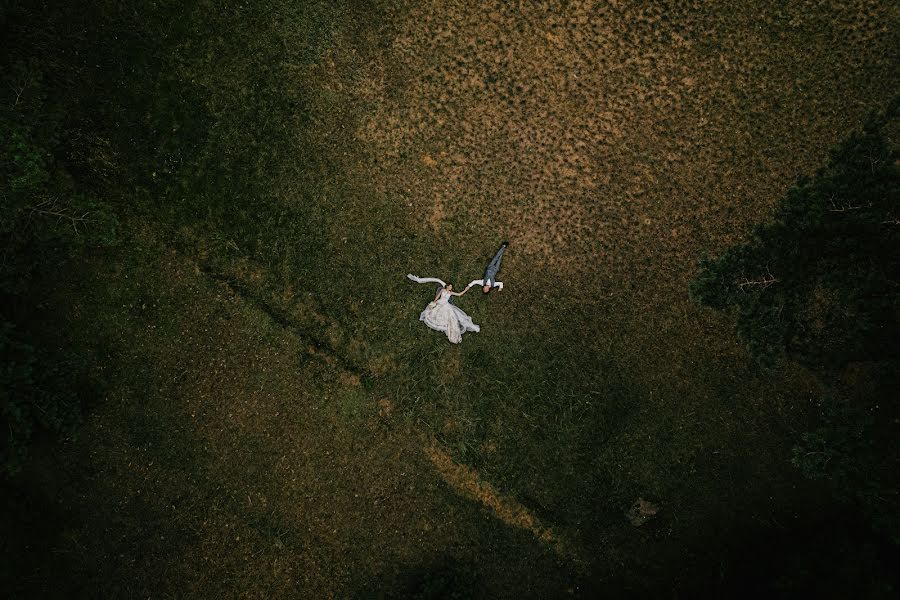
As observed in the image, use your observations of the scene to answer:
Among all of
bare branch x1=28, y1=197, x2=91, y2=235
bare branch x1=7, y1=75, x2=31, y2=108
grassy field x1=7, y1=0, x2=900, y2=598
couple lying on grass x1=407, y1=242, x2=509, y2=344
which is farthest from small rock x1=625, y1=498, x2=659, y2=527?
bare branch x1=7, y1=75, x2=31, y2=108

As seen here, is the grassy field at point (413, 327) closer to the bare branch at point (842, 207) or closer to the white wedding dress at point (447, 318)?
the white wedding dress at point (447, 318)

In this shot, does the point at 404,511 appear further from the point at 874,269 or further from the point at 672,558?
the point at 874,269

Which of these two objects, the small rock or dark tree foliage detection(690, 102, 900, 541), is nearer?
dark tree foliage detection(690, 102, 900, 541)

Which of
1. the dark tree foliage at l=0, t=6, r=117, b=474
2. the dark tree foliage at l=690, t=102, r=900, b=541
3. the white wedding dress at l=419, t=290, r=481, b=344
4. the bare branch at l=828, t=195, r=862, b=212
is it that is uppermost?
the bare branch at l=828, t=195, r=862, b=212

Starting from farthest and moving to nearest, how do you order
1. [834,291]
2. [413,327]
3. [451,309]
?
[413,327] < [451,309] < [834,291]

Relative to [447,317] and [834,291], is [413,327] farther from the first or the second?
[834,291]

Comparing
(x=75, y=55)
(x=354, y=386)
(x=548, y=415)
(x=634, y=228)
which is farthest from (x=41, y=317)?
(x=634, y=228)

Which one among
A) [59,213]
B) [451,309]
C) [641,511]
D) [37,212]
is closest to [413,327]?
[451,309]

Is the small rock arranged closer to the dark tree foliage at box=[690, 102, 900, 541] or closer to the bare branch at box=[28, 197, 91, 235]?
the dark tree foliage at box=[690, 102, 900, 541]

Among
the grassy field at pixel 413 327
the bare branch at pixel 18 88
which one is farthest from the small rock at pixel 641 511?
the bare branch at pixel 18 88
